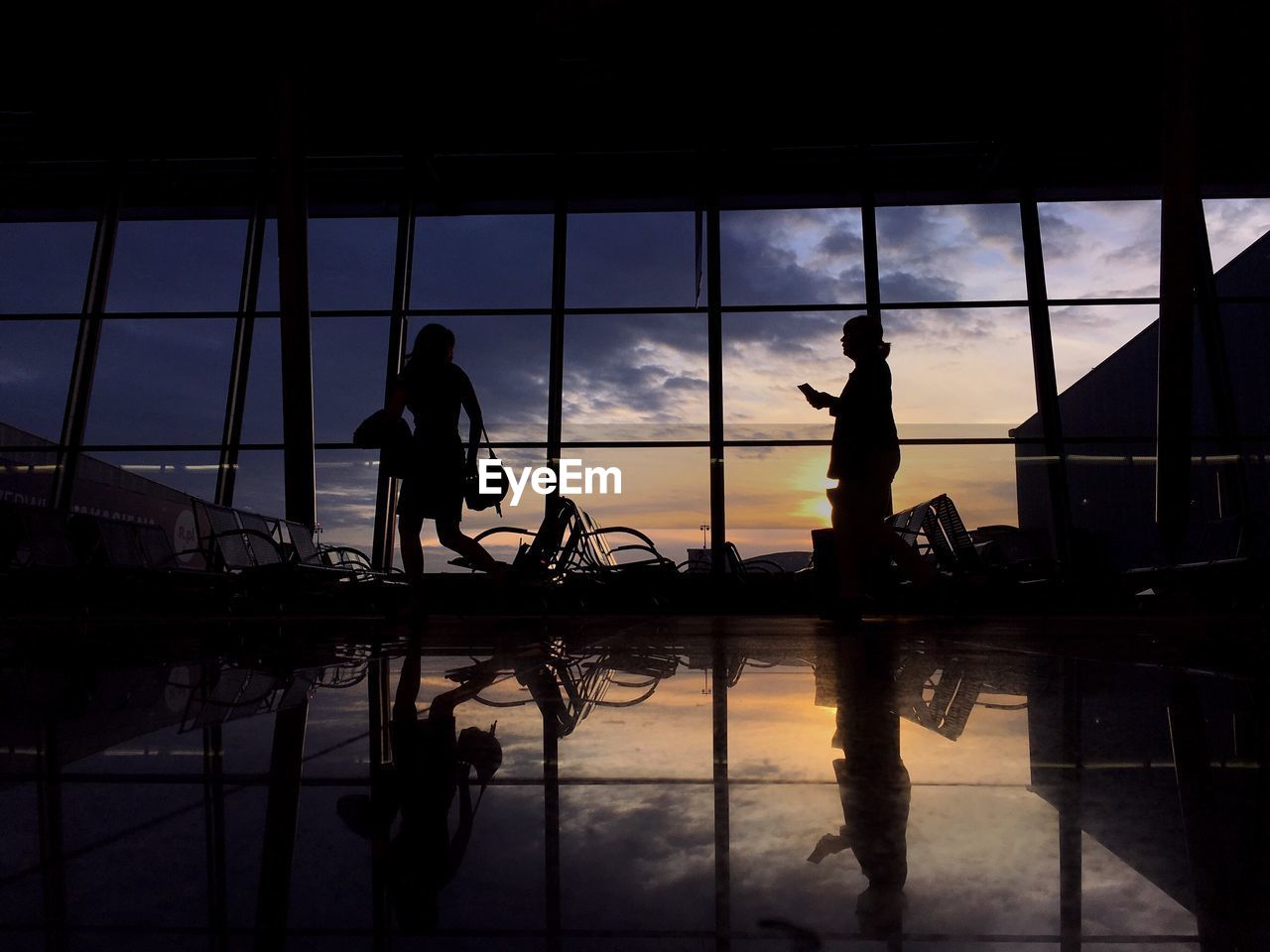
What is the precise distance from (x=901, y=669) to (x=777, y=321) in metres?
8.67

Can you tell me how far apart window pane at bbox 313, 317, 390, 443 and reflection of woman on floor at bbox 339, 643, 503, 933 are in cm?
962

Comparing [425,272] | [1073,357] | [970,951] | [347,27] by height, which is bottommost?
[970,951]

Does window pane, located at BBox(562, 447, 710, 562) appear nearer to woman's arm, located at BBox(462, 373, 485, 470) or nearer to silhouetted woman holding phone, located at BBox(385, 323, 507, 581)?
woman's arm, located at BBox(462, 373, 485, 470)

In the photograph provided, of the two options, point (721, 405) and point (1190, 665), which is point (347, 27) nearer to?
point (721, 405)

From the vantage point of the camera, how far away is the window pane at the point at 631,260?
10867 mm

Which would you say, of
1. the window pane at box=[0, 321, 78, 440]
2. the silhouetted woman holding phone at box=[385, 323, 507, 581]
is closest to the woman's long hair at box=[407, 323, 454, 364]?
the silhouetted woman holding phone at box=[385, 323, 507, 581]

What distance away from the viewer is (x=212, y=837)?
0.77 metres

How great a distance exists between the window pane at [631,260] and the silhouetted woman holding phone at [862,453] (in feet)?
20.2

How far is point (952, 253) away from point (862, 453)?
7.30 m

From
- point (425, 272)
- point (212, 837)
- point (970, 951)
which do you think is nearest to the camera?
point (970, 951)

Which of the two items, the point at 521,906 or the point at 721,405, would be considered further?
the point at 721,405

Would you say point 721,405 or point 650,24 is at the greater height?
point 650,24

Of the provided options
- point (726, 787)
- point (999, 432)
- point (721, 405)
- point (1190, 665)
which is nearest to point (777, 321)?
point (721, 405)

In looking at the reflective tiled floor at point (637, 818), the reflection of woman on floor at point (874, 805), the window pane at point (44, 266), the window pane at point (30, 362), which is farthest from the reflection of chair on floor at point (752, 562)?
the reflection of woman on floor at point (874, 805)
